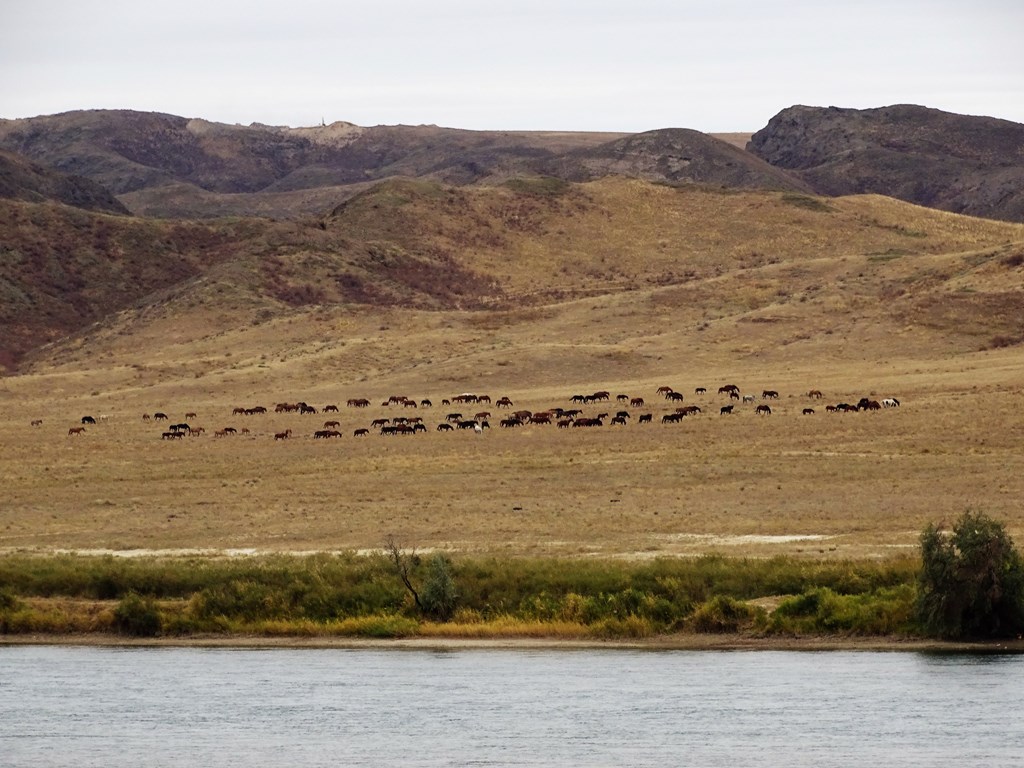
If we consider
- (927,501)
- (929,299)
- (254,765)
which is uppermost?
(929,299)

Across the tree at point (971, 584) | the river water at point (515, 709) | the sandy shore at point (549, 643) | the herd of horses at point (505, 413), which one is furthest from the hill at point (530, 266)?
the tree at point (971, 584)

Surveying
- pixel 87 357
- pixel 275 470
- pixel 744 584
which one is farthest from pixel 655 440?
pixel 87 357

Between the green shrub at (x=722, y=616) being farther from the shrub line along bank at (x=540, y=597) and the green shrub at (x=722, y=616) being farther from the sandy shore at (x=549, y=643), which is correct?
the sandy shore at (x=549, y=643)

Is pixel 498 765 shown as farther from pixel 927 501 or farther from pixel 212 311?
pixel 212 311

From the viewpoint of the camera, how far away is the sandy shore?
29172 mm

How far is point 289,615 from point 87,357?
7695cm

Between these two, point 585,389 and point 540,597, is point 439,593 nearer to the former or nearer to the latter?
point 540,597

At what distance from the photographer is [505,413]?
66.8 metres

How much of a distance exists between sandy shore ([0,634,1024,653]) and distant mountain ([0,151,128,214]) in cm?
13736

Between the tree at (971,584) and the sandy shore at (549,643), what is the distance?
297 mm

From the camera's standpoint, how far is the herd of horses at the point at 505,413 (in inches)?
2384

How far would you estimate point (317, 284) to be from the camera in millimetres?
124938

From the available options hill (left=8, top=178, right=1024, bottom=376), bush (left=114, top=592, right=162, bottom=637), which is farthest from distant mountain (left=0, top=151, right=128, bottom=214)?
bush (left=114, top=592, right=162, bottom=637)

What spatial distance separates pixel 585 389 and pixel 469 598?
144 ft
